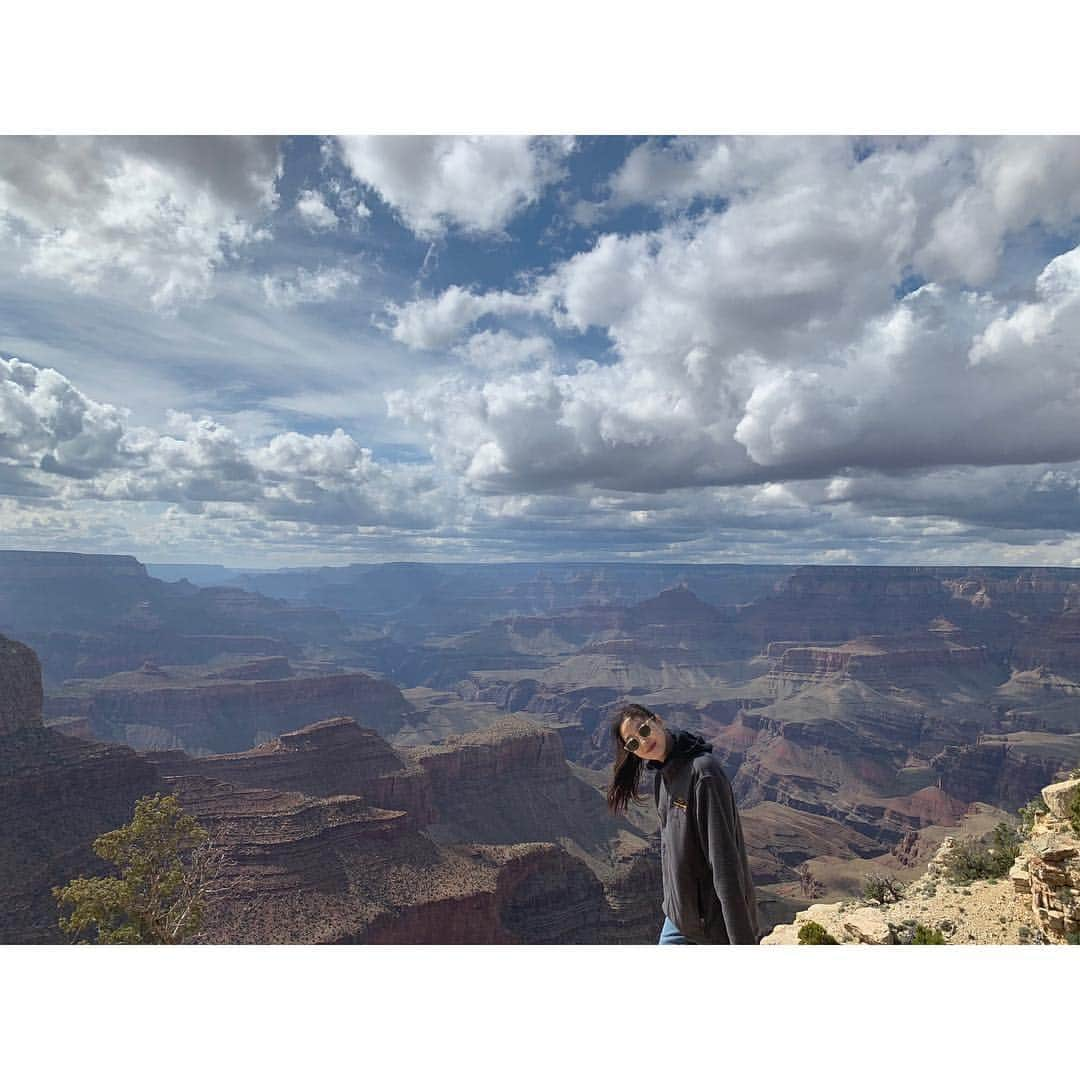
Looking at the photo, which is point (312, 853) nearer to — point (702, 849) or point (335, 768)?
point (335, 768)

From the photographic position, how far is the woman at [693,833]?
2.96m

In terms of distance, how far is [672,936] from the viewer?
327 cm

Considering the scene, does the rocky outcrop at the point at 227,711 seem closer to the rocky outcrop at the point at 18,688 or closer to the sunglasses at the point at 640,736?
the rocky outcrop at the point at 18,688

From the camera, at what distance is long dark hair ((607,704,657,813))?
10.4ft

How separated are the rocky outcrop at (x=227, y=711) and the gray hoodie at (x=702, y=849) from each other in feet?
177

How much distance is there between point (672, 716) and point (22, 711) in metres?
56.4

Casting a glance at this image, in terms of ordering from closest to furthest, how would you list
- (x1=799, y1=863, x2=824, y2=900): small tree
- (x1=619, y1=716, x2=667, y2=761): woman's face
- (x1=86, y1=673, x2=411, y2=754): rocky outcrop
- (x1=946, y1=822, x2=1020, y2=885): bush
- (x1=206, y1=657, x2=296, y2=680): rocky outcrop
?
1. (x1=619, y1=716, x2=667, y2=761): woman's face
2. (x1=946, y1=822, x2=1020, y2=885): bush
3. (x1=799, y1=863, x2=824, y2=900): small tree
4. (x1=86, y1=673, x2=411, y2=754): rocky outcrop
5. (x1=206, y1=657, x2=296, y2=680): rocky outcrop

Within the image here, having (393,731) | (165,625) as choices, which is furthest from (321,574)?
(393,731)

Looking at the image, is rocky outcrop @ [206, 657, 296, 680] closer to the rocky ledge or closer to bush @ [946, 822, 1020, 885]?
bush @ [946, 822, 1020, 885]

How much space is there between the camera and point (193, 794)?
79.0ft

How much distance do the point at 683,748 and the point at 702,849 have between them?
44 centimetres

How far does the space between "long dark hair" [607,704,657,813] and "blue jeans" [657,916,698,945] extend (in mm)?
570

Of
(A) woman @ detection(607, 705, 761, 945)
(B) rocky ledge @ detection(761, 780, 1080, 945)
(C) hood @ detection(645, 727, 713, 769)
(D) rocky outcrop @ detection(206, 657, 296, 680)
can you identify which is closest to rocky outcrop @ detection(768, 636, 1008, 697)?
(D) rocky outcrop @ detection(206, 657, 296, 680)

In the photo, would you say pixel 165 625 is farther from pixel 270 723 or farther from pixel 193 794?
pixel 193 794
